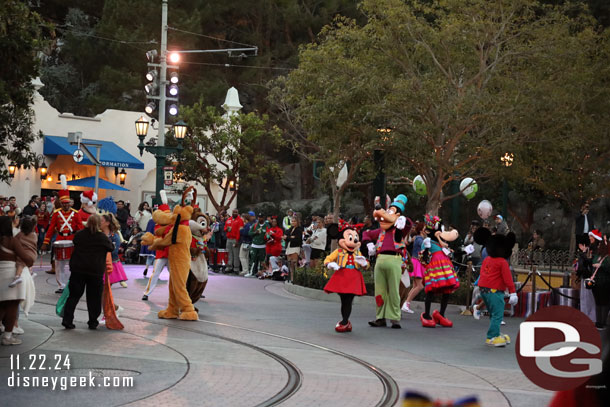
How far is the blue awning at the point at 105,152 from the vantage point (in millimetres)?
34719

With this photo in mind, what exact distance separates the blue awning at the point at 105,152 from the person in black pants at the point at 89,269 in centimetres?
2393

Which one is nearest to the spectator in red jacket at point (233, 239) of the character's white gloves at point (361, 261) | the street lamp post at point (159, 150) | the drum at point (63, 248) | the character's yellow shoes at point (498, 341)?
the street lamp post at point (159, 150)

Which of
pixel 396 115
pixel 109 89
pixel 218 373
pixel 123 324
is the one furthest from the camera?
pixel 109 89

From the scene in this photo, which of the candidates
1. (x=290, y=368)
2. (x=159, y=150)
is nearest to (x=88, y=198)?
(x=290, y=368)

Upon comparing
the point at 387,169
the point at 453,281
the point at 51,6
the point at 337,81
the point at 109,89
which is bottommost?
the point at 453,281

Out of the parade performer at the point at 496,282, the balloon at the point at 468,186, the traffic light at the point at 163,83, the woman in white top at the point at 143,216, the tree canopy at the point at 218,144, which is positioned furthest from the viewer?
the tree canopy at the point at 218,144

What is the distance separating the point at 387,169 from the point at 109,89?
90.4 feet

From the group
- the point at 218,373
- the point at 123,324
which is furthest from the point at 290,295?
the point at 218,373

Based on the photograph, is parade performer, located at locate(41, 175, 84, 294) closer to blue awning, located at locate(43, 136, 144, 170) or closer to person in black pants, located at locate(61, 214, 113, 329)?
person in black pants, located at locate(61, 214, 113, 329)

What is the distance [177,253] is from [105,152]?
2484cm

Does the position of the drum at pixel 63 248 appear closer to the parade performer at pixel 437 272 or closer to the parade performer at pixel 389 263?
the parade performer at pixel 389 263

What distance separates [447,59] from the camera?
19812 mm

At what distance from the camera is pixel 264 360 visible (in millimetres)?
9211

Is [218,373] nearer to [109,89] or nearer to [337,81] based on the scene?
[337,81]
